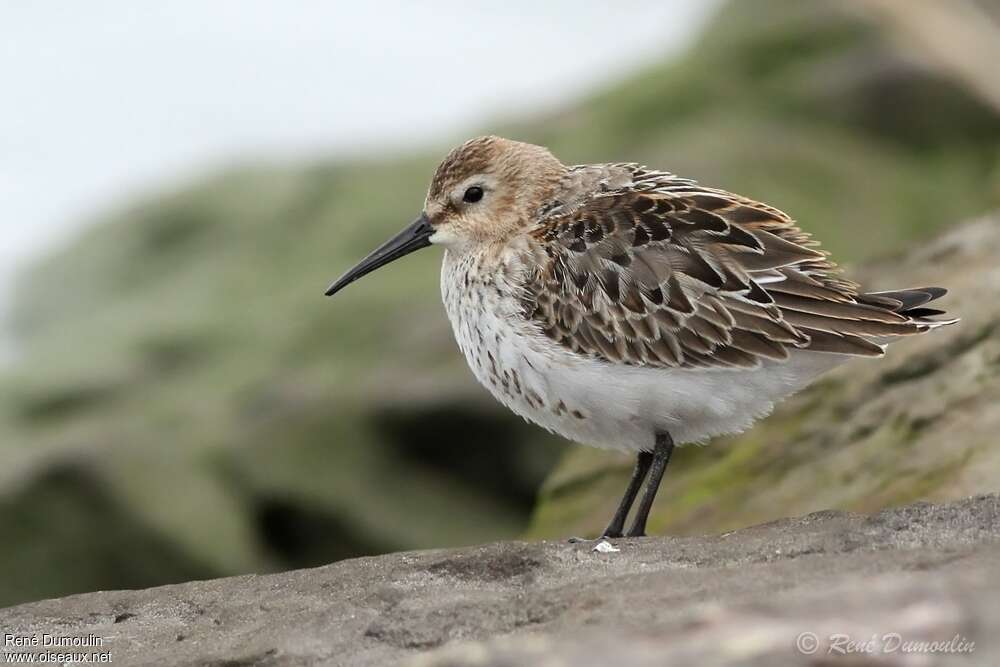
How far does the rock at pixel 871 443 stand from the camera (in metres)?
5.87

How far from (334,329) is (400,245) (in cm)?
401

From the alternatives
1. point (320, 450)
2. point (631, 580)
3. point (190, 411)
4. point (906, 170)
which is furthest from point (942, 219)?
point (631, 580)

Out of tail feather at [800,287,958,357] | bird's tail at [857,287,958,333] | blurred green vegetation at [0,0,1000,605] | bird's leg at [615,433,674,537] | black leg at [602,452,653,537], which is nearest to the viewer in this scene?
tail feather at [800,287,958,357]

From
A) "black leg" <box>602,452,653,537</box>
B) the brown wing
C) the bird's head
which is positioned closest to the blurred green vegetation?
the bird's head

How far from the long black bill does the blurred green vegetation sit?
7.70 ft

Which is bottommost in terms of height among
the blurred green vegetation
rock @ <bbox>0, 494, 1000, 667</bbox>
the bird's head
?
the blurred green vegetation

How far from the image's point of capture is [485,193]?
659 cm

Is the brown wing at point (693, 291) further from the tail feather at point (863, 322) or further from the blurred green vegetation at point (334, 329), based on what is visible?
the blurred green vegetation at point (334, 329)

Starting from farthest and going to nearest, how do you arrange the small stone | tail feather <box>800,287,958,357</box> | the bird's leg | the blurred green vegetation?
the blurred green vegetation
the bird's leg
tail feather <box>800,287,958,357</box>
the small stone

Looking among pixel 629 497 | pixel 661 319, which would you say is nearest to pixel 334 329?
pixel 629 497

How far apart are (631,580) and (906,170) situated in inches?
300

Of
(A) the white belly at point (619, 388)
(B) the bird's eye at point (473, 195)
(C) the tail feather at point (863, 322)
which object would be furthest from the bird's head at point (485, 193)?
(C) the tail feather at point (863, 322)

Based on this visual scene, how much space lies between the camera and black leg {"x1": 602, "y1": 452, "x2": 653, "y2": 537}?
612cm

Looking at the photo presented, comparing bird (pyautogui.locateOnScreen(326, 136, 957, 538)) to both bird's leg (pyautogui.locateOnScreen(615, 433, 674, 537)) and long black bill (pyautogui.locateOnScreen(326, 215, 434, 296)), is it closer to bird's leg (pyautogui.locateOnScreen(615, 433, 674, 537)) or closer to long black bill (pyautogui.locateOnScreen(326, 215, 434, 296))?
bird's leg (pyautogui.locateOnScreen(615, 433, 674, 537))
